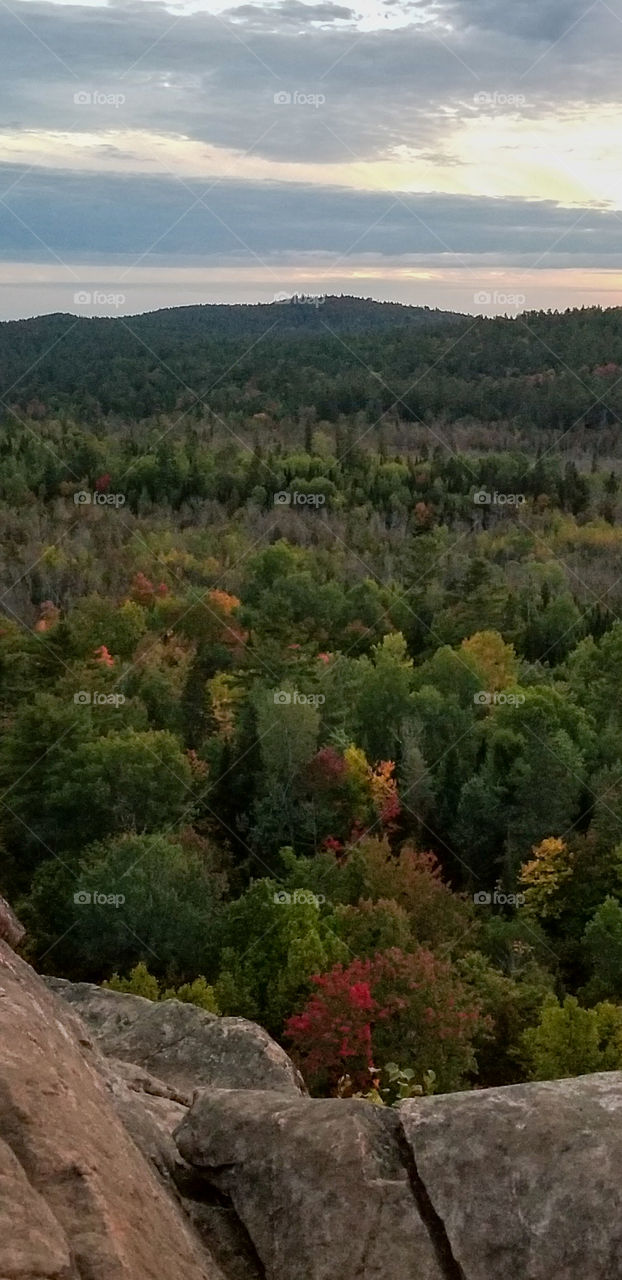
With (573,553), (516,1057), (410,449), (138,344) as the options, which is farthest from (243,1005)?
(138,344)

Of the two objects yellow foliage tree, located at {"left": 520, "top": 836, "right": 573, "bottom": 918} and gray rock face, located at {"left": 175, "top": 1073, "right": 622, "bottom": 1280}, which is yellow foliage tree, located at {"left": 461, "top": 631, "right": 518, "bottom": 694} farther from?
gray rock face, located at {"left": 175, "top": 1073, "right": 622, "bottom": 1280}

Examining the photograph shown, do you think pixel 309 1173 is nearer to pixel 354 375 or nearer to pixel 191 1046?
pixel 191 1046

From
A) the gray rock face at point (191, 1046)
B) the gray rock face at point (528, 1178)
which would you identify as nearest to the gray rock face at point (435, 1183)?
the gray rock face at point (528, 1178)

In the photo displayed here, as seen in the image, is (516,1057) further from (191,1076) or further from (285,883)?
(191,1076)

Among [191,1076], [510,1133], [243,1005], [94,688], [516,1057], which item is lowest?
[516,1057]

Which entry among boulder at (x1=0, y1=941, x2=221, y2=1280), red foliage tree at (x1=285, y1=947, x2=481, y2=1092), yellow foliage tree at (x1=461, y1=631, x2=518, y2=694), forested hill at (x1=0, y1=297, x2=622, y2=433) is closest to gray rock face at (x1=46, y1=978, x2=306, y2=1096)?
boulder at (x1=0, y1=941, x2=221, y2=1280)

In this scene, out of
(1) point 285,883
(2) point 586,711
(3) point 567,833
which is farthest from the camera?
(2) point 586,711

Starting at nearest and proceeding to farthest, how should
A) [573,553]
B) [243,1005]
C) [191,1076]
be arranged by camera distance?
[191,1076]
[243,1005]
[573,553]
